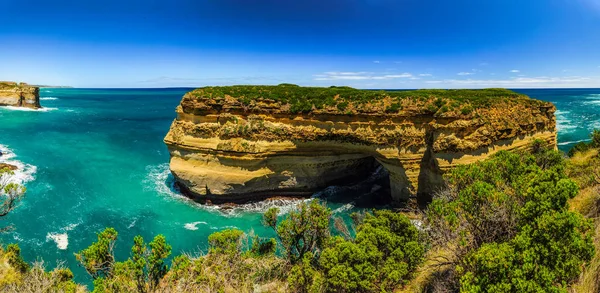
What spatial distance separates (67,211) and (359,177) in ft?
88.8

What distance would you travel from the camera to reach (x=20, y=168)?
36781mm

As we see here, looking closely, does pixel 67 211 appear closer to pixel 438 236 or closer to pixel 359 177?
pixel 359 177

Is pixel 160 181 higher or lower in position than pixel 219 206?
higher

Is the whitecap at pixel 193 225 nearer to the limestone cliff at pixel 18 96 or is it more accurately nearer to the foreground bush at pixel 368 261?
the foreground bush at pixel 368 261

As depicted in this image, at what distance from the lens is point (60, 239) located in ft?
77.2

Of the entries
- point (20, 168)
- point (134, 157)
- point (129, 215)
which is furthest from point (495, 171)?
point (20, 168)

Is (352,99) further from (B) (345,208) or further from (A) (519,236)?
(A) (519,236)

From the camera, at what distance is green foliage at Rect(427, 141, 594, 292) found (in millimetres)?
9336

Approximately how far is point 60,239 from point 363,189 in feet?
83.7

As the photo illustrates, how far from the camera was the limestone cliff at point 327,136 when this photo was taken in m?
25.1

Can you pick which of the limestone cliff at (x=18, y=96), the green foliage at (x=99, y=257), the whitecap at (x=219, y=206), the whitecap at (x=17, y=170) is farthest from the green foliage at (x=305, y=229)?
the limestone cliff at (x=18, y=96)

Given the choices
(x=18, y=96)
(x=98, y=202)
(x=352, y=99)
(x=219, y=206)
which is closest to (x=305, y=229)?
(x=352, y=99)

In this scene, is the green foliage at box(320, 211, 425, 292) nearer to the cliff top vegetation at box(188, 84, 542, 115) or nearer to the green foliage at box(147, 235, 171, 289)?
the green foliage at box(147, 235, 171, 289)

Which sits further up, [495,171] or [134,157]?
[495,171]
